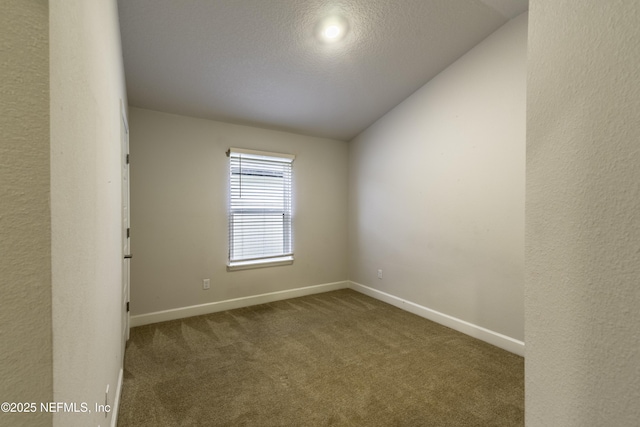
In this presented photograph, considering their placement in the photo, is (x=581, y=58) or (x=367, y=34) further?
(x=367, y=34)

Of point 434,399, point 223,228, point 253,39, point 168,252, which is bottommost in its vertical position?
point 434,399

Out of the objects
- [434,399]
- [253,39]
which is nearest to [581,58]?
[434,399]

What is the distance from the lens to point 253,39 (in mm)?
2207

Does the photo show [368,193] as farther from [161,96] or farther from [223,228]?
[161,96]

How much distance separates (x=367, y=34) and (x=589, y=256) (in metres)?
2.35

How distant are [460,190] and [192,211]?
9.61 ft

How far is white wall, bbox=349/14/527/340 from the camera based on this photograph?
236 centimetres

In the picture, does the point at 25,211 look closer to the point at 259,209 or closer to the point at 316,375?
the point at 316,375

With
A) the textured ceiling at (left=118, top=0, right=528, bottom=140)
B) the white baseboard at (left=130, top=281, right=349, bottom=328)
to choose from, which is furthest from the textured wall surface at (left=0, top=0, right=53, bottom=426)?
the white baseboard at (left=130, top=281, right=349, bottom=328)

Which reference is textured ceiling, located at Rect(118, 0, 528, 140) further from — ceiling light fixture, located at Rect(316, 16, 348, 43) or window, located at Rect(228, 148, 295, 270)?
window, located at Rect(228, 148, 295, 270)

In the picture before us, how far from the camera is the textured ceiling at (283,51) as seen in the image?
2012 mm

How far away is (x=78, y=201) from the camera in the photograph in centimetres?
75

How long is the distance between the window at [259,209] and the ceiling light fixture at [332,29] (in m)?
1.62

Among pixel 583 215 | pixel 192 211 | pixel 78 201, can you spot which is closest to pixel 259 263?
pixel 192 211
